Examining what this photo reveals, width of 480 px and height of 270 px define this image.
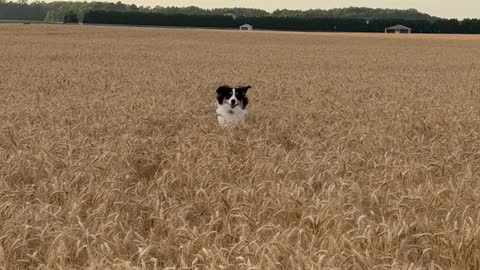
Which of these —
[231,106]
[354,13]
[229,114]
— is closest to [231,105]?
[231,106]

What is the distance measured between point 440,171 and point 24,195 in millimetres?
4238

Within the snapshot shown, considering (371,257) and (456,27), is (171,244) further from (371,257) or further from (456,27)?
(456,27)

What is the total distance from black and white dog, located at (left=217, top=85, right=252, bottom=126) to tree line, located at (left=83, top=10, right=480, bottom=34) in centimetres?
11718

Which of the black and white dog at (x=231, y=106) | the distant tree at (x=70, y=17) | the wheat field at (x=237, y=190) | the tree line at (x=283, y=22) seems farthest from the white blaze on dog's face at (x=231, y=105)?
the tree line at (x=283, y=22)

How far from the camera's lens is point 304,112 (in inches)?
443

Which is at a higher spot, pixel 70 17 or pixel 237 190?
pixel 70 17

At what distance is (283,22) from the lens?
429 feet

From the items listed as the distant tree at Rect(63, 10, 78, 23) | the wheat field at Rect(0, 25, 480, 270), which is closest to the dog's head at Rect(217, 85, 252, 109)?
the wheat field at Rect(0, 25, 480, 270)

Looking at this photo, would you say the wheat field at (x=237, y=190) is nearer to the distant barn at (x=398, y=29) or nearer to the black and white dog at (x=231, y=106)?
the black and white dog at (x=231, y=106)

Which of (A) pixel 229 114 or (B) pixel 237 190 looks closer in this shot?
(B) pixel 237 190

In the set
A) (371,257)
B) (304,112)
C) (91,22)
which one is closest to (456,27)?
(91,22)

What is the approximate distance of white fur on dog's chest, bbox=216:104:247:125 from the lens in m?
9.77

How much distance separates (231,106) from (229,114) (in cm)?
16

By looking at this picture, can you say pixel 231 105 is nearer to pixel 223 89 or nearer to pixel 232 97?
pixel 232 97
